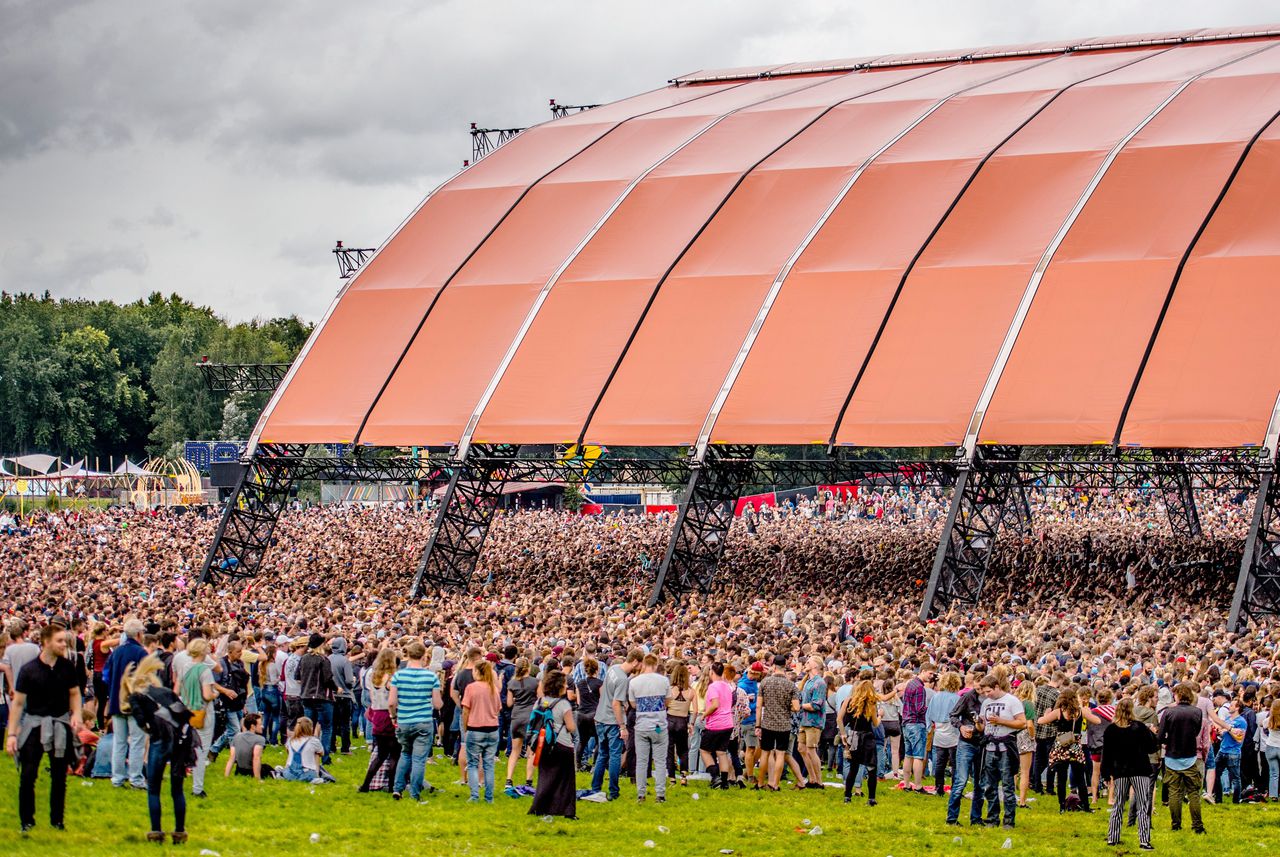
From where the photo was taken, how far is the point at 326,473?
45156 mm

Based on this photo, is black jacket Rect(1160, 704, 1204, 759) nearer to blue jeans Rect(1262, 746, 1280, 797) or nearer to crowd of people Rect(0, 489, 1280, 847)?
crowd of people Rect(0, 489, 1280, 847)

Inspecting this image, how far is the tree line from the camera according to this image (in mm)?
122000

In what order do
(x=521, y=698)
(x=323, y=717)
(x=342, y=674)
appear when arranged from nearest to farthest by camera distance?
(x=521, y=698) → (x=323, y=717) → (x=342, y=674)

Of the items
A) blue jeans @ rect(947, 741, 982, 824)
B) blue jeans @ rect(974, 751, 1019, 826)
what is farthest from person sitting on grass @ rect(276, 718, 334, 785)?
blue jeans @ rect(974, 751, 1019, 826)

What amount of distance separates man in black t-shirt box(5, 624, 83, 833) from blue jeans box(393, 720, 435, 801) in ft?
12.4

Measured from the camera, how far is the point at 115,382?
132 metres

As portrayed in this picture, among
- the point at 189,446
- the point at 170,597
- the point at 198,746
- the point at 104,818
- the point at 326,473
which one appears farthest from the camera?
the point at 189,446

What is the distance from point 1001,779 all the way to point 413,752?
21.6 feet

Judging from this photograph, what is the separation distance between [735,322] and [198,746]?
26.3m

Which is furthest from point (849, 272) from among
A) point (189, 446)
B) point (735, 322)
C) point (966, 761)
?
point (189, 446)

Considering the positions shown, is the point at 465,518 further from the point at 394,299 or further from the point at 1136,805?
the point at 1136,805

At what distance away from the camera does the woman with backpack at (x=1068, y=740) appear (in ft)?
56.3

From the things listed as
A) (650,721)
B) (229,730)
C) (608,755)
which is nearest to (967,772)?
(650,721)

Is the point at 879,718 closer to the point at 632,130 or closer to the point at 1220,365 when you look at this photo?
the point at 1220,365
